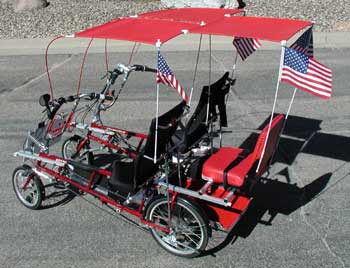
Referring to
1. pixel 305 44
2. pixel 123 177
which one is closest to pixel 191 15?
pixel 305 44

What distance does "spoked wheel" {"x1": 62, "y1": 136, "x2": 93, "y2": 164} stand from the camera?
21.0ft

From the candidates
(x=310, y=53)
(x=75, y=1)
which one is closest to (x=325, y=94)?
(x=310, y=53)

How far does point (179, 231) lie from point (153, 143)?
0.95 metres

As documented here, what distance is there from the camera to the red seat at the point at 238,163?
16.1 ft

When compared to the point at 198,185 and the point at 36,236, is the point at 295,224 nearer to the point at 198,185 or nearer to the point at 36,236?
the point at 198,185

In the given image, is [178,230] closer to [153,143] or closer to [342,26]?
[153,143]

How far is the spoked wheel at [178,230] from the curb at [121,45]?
927 centimetres

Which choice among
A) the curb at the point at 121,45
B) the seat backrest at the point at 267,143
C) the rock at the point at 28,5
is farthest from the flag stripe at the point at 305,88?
the rock at the point at 28,5

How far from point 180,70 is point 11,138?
4804 millimetres

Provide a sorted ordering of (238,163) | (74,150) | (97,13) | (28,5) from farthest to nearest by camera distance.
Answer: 1. (28,5)
2. (97,13)
3. (74,150)
4. (238,163)

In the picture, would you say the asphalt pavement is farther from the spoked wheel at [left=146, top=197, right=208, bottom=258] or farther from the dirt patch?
→ the dirt patch

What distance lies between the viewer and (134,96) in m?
9.73

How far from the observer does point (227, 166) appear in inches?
203

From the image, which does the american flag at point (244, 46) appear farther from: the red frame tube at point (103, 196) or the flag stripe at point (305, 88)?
the red frame tube at point (103, 196)
